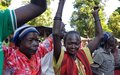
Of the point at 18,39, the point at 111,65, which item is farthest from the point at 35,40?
the point at 111,65

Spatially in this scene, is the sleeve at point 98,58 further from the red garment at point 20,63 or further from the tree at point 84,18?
the tree at point 84,18

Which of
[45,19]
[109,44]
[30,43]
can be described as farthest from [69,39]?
[45,19]

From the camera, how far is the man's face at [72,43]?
4.02 metres

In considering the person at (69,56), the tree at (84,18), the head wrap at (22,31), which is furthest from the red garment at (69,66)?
the tree at (84,18)

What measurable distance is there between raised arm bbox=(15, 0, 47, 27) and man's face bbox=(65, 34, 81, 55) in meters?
1.62

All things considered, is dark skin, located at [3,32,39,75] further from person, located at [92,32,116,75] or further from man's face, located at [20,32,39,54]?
person, located at [92,32,116,75]

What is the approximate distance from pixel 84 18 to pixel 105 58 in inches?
1561

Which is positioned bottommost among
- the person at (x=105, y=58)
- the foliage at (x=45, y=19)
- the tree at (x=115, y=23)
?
the tree at (x=115, y=23)

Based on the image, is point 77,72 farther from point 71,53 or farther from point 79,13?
point 79,13

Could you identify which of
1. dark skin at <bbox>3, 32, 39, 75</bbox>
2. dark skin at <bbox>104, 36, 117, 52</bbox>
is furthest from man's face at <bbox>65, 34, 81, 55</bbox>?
dark skin at <bbox>104, 36, 117, 52</bbox>

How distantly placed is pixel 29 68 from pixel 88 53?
121 cm

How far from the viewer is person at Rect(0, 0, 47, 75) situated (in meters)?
2.27

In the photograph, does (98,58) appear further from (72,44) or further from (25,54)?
(25,54)

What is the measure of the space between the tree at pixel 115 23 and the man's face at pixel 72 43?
143 feet
